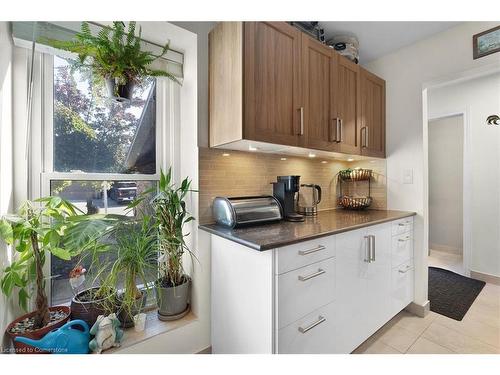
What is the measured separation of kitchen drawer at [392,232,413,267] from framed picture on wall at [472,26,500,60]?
1455mm

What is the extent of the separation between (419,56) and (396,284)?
194cm

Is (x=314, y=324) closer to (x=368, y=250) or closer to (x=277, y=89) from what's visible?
(x=368, y=250)

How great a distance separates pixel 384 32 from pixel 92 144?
2365 mm

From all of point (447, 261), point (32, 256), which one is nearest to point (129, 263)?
point (32, 256)

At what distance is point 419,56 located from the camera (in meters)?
1.98

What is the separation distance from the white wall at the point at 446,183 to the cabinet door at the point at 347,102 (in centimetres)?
246

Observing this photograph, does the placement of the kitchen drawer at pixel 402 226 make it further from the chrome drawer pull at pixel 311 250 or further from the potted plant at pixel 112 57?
the potted plant at pixel 112 57

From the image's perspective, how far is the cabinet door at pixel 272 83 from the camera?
1235 millimetres

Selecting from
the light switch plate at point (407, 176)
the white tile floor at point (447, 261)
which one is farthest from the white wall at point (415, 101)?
the white tile floor at point (447, 261)

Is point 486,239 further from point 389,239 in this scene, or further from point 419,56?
point 419,56

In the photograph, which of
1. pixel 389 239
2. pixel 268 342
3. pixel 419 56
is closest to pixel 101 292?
pixel 268 342

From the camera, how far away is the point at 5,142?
3.56ft

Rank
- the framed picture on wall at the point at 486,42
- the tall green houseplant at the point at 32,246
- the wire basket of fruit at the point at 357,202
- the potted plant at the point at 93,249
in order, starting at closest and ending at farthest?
1. the tall green houseplant at the point at 32,246
2. the potted plant at the point at 93,249
3. the framed picture on wall at the point at 486,42
4. the wire basket of fruit at the point at 357,202

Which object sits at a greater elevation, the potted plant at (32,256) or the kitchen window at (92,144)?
the kitchen window at (92,144)
